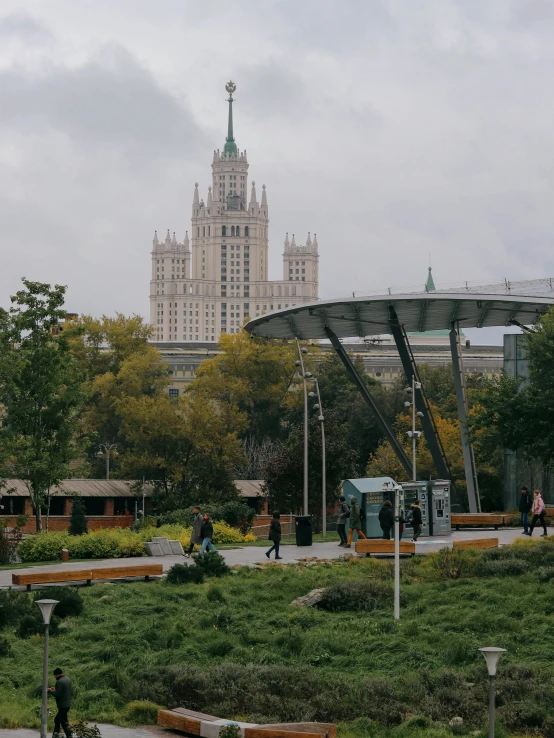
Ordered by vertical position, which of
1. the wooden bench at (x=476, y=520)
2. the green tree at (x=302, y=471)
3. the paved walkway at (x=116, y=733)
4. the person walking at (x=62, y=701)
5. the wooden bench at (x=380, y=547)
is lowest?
the paved walkway at (x=116, y=733)

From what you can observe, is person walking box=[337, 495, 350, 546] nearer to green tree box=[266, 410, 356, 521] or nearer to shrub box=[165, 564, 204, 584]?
shrub box=[165, 564, 204, 584]

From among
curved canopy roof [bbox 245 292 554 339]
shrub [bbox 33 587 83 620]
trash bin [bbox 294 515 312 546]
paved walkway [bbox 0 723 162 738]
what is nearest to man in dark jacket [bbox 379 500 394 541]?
trash bin [bbox 294 515 312 546]

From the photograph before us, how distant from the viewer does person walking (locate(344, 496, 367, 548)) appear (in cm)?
3619

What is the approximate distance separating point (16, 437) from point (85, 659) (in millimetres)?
17458

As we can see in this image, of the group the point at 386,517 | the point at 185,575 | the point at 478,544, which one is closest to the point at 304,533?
the point at 386,517

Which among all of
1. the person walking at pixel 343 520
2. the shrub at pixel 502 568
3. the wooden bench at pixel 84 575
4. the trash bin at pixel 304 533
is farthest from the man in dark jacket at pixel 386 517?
the wooden bench at pixel 84 575

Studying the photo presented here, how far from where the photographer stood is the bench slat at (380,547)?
107 ft

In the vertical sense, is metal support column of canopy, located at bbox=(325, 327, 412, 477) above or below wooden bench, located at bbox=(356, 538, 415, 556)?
above

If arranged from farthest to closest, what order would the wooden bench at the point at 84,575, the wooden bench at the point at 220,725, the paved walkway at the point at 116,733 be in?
1. the wooden bench at the point at 84,575
2. the paved walkway at the point at 116,733
3. the wooden bench at the point at 220,725

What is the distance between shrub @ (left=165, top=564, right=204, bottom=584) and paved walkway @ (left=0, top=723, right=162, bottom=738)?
1065 centimetres

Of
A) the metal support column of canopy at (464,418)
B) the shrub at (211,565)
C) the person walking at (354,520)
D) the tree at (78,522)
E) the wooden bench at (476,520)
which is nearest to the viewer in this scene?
the shrub at (211,565)

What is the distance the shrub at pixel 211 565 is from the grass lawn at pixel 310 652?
365 millimetres

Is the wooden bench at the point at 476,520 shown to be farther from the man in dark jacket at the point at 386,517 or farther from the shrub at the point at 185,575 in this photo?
the shrub at the point at 185,575

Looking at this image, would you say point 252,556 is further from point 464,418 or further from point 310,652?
point 464,418
